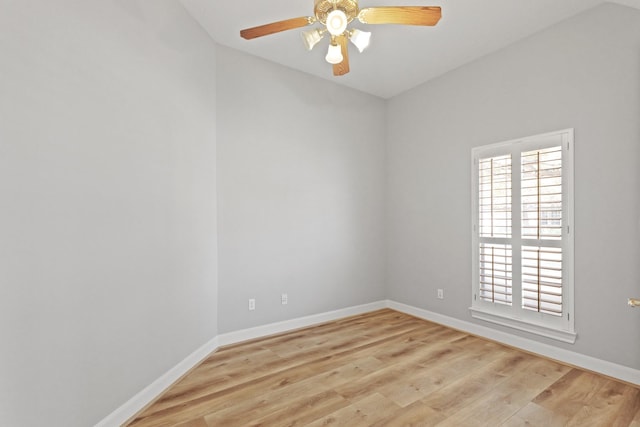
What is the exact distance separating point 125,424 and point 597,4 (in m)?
4.60

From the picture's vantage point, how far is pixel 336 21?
1.80 meters

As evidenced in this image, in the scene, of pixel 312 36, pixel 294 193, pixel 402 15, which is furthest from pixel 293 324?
pixel 402 15

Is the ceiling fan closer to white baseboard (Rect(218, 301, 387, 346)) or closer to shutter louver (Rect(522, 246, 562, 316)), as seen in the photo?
shutter louver (Rect(522, 246, 562, 316))

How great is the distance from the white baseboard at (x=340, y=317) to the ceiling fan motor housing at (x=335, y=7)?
269 centimetres

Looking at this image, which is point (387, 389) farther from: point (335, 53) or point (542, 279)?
point (335, 53)

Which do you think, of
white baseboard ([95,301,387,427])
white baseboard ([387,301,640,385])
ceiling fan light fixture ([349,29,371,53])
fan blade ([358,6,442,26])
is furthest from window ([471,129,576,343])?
ceiling fan light fixture ([349,29,371,53])

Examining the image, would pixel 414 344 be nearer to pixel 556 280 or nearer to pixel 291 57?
pixel 556 280

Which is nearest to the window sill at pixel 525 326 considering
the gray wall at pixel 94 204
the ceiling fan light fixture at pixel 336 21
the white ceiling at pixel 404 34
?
the white ceiling at pixel 404 34

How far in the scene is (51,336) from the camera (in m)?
1.50

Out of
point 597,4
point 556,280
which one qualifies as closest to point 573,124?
point 597,4

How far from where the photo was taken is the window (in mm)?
2723

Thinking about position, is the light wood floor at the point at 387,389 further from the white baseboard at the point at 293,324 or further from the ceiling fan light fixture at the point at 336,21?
the ceiling fan light fixture at the point at 336,21

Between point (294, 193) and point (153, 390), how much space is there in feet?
7.43

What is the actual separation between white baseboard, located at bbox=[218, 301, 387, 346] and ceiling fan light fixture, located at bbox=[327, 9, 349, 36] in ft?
9.38
